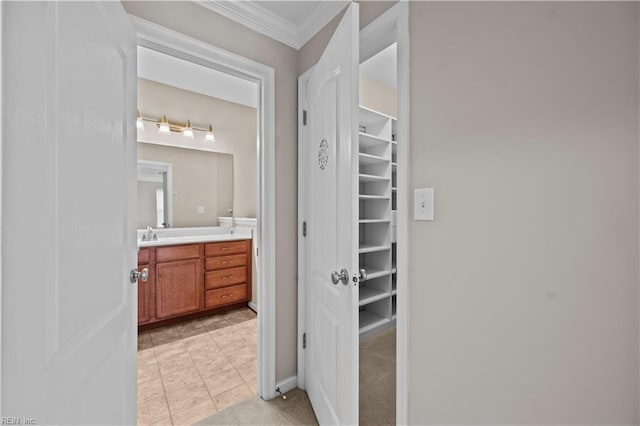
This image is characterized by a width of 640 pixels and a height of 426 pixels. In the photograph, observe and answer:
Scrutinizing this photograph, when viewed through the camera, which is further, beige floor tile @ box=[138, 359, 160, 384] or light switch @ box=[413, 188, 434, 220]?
beige floor tile @ box=[138, 359, 160, 384]

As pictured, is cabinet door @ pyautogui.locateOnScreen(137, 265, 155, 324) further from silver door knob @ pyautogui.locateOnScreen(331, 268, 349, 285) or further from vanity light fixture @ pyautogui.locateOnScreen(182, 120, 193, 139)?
silver door knob @ pyautogui.locateOnScreen(331, 268, 349, 285)

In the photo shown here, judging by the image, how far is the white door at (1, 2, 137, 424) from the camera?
0.53 metres

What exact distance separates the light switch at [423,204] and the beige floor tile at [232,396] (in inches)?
60.6

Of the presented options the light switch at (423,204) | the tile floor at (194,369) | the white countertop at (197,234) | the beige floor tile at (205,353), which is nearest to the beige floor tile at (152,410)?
the tile floor at (194,369)

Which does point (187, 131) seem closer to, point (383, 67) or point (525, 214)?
point (383, 67)

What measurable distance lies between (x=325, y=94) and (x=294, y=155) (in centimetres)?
50

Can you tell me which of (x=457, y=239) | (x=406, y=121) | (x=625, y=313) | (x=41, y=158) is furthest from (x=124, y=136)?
(x=625, y=313)

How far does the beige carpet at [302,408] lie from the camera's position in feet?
4.97

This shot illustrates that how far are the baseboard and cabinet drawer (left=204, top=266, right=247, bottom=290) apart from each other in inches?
62.7

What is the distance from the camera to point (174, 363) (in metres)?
2.11

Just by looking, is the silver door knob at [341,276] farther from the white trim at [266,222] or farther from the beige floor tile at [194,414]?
the beige floor tile at [194,414]

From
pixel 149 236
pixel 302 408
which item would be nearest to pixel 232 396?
pixel 302 408

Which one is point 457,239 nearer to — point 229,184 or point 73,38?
point 73,38

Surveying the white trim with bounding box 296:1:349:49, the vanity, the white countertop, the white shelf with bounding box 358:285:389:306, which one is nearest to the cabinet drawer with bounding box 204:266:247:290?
the vanity
